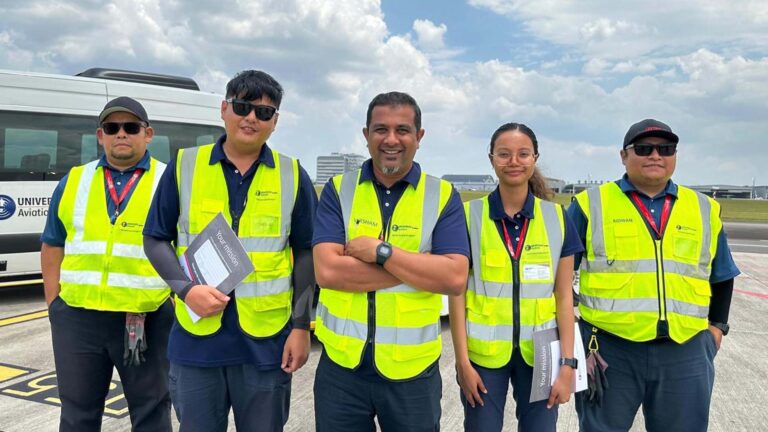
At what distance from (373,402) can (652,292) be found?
1.46 m

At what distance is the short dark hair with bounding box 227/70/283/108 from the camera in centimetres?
229

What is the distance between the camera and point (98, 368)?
8.77ft

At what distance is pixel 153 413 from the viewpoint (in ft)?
8.89

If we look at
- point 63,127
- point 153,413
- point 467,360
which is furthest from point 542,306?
point 63,127

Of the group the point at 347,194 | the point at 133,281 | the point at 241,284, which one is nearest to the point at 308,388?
the point at 133,281

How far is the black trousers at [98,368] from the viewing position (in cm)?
262

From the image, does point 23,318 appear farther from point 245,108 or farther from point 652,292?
point 652,292

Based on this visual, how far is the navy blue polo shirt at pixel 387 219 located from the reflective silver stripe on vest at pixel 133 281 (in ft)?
3.39

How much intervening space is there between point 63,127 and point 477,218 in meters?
6.72

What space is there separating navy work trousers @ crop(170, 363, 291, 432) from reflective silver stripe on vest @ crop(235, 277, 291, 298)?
318 mm

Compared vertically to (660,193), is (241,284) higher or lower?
lower

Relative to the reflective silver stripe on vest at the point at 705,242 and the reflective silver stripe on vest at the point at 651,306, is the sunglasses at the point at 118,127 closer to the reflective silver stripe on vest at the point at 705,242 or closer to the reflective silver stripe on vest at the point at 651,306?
the reflective silver stripe on vest at the point at 651,306

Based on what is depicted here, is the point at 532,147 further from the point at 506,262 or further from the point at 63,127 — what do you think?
the point at 63,127

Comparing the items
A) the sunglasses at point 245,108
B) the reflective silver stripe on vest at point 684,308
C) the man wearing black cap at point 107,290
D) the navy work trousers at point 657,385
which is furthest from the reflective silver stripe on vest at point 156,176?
the reflective silver stripe on vest at point 684,308
